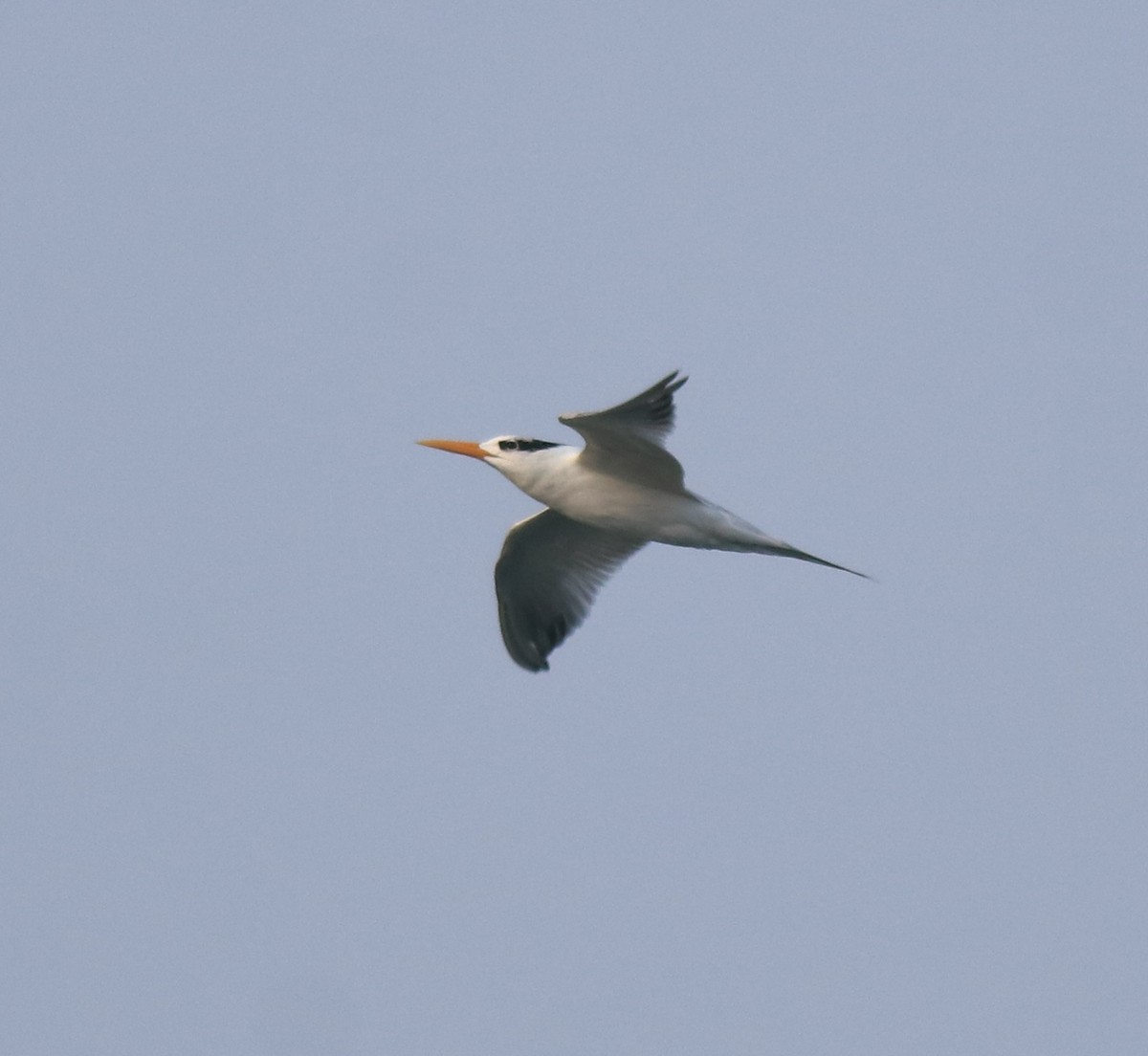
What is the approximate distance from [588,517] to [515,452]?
2.73 ft

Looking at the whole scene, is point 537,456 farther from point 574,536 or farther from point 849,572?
point 849,572

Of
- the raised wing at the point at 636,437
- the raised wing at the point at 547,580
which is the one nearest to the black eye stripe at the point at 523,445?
the raised wing at the point at 636,437

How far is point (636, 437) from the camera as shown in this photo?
13008mm

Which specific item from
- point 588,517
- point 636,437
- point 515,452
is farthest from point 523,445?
point 636,437

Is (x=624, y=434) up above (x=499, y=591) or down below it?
above

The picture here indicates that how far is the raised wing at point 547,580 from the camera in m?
15.5

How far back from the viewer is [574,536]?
1551cm

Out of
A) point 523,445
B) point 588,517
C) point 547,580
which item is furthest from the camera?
point 547,580

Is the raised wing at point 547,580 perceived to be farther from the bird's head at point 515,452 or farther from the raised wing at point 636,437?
the raised wing at point 636,437

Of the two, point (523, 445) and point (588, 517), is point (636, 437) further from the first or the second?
point (523, 445)

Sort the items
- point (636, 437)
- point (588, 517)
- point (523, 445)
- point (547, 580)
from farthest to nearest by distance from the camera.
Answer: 1. point (547, 580)
2. point (523, 445)
3. point (588, 517)
4. point (636, 437)

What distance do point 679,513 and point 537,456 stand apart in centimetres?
121

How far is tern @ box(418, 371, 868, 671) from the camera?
42.7ft

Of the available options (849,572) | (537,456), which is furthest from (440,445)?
(849,572)
